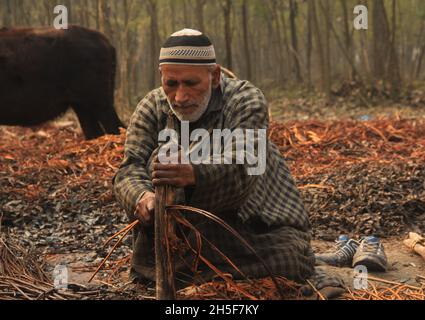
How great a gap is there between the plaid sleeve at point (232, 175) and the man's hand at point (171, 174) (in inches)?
2.9

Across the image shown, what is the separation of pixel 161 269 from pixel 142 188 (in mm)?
502

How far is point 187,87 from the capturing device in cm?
307

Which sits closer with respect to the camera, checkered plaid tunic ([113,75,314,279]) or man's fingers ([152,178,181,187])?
man's fingers ([152,178,181,187])

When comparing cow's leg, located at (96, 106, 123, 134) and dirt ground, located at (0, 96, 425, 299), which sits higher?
cow's leg, located at (96, 106, 123, 134)

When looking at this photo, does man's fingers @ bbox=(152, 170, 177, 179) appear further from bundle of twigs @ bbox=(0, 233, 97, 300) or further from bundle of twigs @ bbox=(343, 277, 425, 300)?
bundle of twigs @ bbox=(343, 277, 425, 300)

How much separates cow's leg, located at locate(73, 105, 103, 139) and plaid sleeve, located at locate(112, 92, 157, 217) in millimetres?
5706

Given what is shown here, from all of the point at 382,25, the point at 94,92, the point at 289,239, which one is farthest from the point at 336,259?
the point at 382,25

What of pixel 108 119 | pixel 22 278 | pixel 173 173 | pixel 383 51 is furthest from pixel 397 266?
pixel 383 51

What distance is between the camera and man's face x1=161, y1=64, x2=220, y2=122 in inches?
119

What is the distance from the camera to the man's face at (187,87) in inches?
119

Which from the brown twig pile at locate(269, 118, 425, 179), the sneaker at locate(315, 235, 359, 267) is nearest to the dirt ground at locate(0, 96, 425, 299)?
the sneaker at locate(315, 235, 359, 267)

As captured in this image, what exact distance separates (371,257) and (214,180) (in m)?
1.48

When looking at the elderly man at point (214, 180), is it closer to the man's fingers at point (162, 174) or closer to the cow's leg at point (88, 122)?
the man's fingers at point (162, 174)

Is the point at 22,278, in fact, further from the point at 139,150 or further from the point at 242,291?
the point at 242,291
